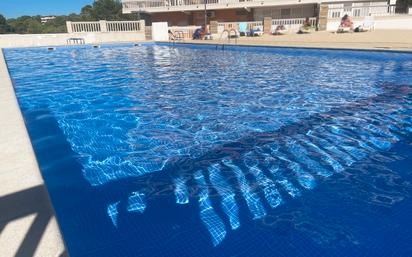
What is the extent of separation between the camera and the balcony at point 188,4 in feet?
91.6

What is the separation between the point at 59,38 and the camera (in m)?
23.2

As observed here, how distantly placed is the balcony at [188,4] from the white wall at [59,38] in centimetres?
799

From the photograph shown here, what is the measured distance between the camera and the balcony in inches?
1099

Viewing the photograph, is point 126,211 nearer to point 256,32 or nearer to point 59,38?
point 256,32

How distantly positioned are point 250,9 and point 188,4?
636 cm

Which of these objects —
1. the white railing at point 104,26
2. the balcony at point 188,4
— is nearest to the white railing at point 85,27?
the white railing at point 104,26

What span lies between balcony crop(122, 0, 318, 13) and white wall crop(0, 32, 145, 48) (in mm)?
7987

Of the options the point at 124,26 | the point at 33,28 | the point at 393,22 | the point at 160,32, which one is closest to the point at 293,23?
the point at 393,22

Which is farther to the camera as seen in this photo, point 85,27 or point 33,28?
point 33,28

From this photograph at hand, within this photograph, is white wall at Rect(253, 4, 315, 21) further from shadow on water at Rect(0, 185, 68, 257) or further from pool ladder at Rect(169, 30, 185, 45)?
shadow on water at Rect(0, 185, 68, 257)

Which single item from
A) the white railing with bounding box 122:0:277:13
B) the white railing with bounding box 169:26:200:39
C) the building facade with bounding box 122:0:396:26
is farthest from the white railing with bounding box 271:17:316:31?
the white railing with bounding box 169:26:200:39

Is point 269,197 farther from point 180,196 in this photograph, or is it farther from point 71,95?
point 71,95

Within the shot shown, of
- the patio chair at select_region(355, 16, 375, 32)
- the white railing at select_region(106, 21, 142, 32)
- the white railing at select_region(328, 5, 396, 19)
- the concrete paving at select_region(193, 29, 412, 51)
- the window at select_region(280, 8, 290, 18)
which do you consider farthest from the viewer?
the window at select_region(280, 8, 290, 18)

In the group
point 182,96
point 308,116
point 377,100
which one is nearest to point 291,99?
point 308,116
